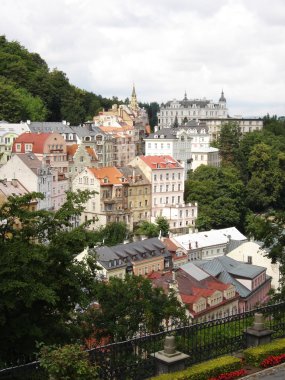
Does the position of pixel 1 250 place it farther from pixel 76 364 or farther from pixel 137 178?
pixel 137 178

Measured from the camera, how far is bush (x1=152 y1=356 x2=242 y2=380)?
16.2 m

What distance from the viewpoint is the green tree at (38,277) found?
18.3 meters

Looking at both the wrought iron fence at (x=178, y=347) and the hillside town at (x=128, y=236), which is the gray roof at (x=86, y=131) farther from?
the wrought iron fence at (x=178, y=347)

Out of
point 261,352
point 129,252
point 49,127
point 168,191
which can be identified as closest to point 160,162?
point 168,191

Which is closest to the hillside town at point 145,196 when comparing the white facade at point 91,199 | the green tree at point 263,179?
the white facade at point 91,199

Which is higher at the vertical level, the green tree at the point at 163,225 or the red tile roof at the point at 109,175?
the red tile roof at the point at 109,175

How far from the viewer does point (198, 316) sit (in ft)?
161

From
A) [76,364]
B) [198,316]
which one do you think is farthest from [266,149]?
[76,364]

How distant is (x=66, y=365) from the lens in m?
13.8

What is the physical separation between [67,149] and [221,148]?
34.8 meters

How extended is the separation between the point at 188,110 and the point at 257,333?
16092 centimetres

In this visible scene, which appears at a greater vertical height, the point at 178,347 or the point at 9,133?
the point at 9,133

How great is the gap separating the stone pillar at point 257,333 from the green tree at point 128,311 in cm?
1186

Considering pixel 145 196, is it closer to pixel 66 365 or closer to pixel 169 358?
pixel 169 358
